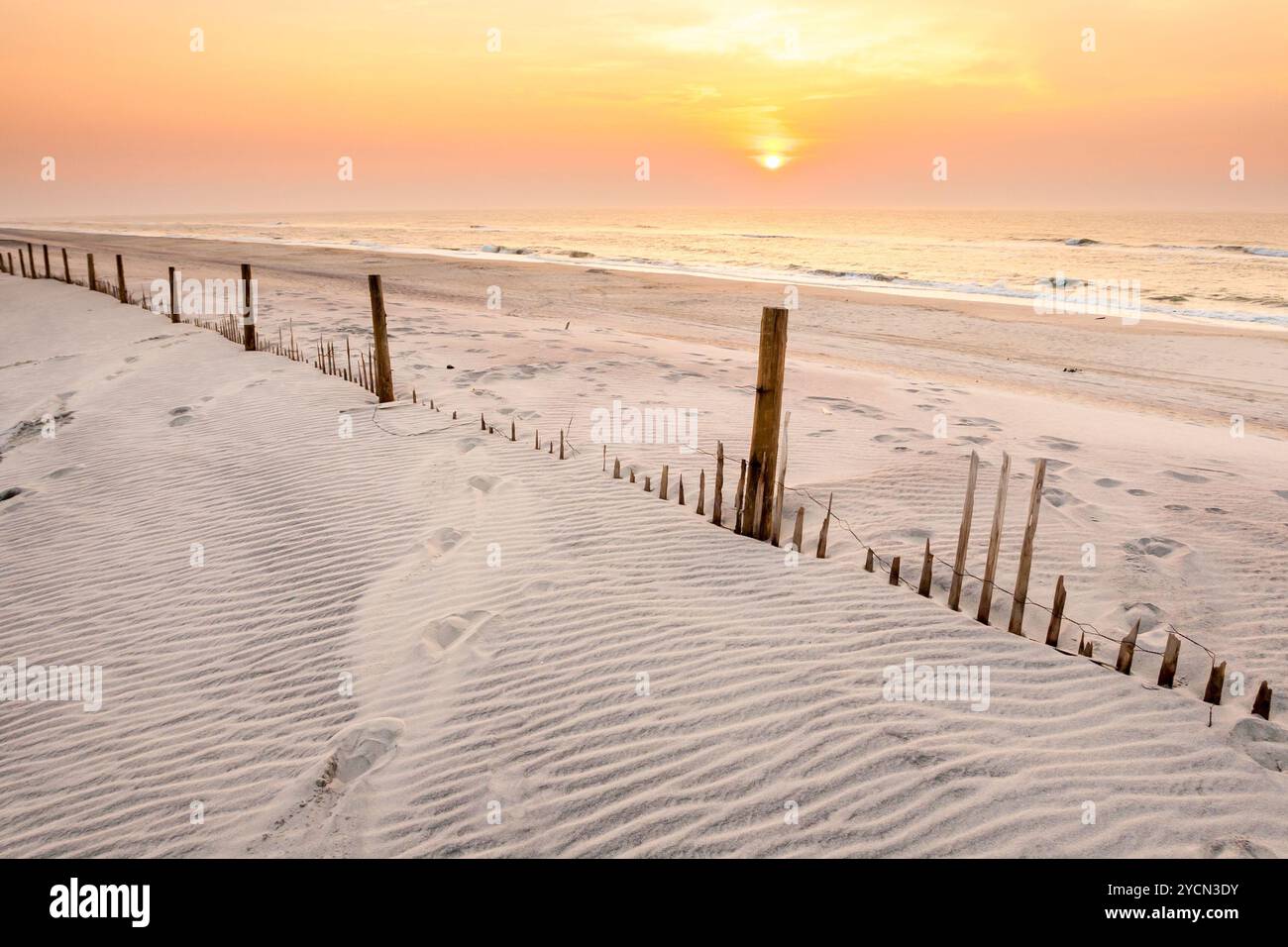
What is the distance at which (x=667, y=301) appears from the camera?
2375cm

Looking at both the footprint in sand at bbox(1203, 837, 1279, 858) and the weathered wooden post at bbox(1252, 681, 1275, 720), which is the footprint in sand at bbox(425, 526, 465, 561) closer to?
the footprint in sand at bbox(1203, 837, 1279, 858)

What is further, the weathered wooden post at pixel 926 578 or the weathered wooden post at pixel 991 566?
the weathered wooden post at pixel 926 578

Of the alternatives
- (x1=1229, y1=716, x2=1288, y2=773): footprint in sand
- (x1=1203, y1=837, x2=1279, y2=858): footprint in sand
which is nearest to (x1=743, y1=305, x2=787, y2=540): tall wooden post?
(x1=1229, y1=716, x2=1288, y2=773): footprint in sand

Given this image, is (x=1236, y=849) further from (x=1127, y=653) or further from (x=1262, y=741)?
(x=1127, y=653)

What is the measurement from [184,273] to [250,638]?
28737mm

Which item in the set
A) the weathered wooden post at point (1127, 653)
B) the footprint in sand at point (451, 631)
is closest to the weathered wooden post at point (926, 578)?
the weathered wooden post at point (1127, 653)

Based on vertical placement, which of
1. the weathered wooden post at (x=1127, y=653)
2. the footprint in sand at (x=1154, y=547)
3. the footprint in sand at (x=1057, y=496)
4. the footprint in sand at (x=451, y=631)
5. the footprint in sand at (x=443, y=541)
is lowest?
the footprint in sand at (x=451, y=631)

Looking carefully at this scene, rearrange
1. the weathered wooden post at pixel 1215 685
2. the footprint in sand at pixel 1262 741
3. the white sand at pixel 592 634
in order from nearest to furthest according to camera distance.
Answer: the white sand at pixel 592 634 < the footprint in sand at pixel 1262 741 < the weathered wooden post at pixel 1215 685

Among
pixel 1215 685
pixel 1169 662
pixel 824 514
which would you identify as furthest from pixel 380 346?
pixel 1215 685

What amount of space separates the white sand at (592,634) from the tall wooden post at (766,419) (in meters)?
0.33

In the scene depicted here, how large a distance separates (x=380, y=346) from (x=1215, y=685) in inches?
352

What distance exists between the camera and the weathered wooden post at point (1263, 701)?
3.88 metres

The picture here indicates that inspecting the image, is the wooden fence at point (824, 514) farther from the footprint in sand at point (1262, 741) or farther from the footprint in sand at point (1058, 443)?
the footprint in sand at point (1058, 443)

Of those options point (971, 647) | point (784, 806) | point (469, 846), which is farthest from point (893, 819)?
point (469, 846)
